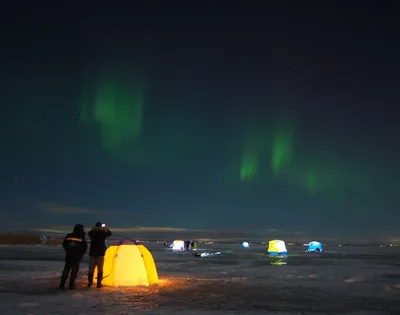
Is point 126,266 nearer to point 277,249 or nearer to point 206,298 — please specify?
point 206,298

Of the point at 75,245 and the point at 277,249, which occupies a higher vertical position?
the point at 277,249

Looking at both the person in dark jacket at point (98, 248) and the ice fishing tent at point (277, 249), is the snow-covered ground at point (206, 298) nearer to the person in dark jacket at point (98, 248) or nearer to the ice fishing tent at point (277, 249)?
the person in dark jacket at point (98, 248)

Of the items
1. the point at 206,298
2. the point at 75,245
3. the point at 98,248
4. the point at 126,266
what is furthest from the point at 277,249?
the point at 206,298

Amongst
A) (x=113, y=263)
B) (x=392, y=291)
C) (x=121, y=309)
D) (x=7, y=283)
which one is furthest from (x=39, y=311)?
(x=392, y=291)

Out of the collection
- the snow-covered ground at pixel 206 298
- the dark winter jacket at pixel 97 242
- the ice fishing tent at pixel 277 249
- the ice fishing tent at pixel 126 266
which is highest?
the ice fishing tent at pixel 277 249

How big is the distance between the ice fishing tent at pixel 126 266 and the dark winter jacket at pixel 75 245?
162 cm

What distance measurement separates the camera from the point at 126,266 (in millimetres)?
18969

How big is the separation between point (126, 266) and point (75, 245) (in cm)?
234

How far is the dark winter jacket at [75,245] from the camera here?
17562 millimetres

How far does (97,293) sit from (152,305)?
11.2 ft

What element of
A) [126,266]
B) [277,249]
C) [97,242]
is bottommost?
[126,266]

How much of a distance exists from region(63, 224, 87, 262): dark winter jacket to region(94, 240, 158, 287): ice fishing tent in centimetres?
162

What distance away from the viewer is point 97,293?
54.1 ft

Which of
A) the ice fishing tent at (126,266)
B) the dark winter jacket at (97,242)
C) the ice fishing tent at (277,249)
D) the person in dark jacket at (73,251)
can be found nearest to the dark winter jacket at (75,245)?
the person in dark jacket at (73,251)
